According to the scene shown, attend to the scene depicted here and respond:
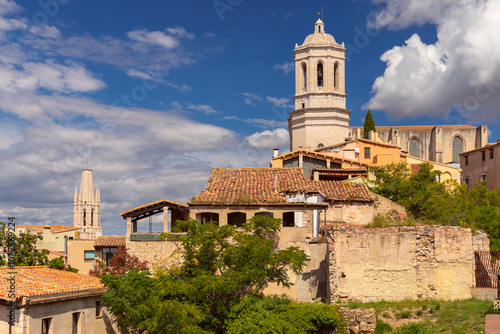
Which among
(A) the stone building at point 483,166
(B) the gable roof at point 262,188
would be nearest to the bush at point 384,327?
(B) the gable roof at point 262,188

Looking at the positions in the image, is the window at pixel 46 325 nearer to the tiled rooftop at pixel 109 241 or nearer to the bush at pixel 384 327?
the bush at pixel 384 327

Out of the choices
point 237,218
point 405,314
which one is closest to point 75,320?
point 237,218

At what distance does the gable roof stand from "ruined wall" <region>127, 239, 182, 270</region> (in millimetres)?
2507

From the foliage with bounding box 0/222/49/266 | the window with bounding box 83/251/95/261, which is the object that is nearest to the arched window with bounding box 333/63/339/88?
the window with bounding box 83/251/95/261

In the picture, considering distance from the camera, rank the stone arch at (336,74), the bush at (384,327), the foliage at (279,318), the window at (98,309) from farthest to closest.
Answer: the stone arch at (336,74) < the window at (98,309) < the bush at (384,327) < the foliage at (279,318)

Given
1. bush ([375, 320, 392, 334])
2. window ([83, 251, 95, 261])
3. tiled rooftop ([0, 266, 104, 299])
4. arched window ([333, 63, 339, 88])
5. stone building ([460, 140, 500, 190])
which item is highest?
arched window ([333, 63, 339, 88])

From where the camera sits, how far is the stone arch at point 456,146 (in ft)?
253

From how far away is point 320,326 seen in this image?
2106cm

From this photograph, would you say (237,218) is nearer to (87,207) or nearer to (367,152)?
(367,152)

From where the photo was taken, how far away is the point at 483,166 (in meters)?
48.3

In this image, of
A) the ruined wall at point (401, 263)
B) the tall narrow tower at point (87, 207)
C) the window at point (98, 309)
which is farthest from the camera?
the tall narrow tower at point (87, 207)

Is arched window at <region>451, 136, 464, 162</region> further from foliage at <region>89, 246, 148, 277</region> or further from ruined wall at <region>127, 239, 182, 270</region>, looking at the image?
foliage at <region>89, 246, 148, 277</region>

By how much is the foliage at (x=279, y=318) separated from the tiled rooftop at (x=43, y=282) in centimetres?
633

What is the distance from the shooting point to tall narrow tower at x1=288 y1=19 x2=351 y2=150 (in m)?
63.2
